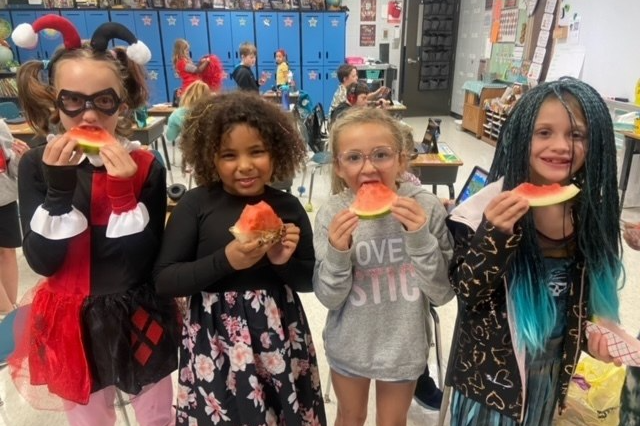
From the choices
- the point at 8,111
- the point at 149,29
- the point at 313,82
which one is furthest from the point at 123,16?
the point at 8,111

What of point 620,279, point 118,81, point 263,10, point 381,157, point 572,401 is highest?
point 263,10

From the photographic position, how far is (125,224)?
1.37 meters

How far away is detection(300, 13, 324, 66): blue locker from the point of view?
10211 millimetres

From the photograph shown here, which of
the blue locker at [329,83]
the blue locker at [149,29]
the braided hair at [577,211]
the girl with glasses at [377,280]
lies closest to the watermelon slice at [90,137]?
the girl with glasses at [377,280]

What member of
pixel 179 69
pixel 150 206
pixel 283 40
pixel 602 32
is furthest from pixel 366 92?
pixel 283 40

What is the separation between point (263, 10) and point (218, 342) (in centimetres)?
991

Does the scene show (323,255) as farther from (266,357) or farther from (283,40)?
(283,40)

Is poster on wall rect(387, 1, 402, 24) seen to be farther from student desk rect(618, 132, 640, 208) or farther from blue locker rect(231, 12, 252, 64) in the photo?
student desk rect(618, 132, 640, 208)

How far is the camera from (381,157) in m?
1.49

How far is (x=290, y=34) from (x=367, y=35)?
2.52 metres

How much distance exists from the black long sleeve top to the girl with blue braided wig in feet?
1.70

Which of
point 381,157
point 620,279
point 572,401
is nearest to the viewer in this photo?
point 620,279

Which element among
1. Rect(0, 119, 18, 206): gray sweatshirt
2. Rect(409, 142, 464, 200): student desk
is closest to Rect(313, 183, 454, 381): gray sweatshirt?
Rect(0, 119, 18, 206): gray sweatshirt

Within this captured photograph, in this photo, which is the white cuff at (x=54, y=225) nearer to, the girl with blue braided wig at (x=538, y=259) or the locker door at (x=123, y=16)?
the girl with blue braided wig at (x=538, y=259)
